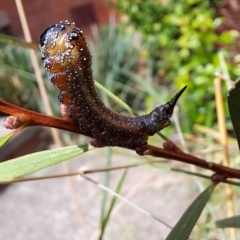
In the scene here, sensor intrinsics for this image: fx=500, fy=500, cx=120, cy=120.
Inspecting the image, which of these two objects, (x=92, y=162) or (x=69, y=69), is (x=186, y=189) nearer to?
(x=92, y=162)

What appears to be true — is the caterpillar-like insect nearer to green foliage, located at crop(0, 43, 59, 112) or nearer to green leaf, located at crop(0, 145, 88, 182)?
green leaf, located at crop(0, 145, 88, 182)

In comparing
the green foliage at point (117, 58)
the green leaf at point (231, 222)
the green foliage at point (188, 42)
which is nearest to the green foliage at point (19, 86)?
the green foliage at point (117, 58)

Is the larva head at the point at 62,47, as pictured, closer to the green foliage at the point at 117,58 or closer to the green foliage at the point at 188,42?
the green foliage at the point at 188,42

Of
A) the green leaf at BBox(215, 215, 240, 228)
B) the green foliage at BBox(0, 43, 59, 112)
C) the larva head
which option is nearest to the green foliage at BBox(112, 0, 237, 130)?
the green foliage at BBox(0, 43, 59, 112)

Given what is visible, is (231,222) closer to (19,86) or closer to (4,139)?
(4,139)

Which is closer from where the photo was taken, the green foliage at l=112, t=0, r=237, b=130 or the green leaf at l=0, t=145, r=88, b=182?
Answer: the green leaf at l=0, t=145, r=88, b=182

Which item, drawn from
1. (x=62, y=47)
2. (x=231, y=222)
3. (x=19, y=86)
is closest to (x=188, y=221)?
(x=231, y=222)
